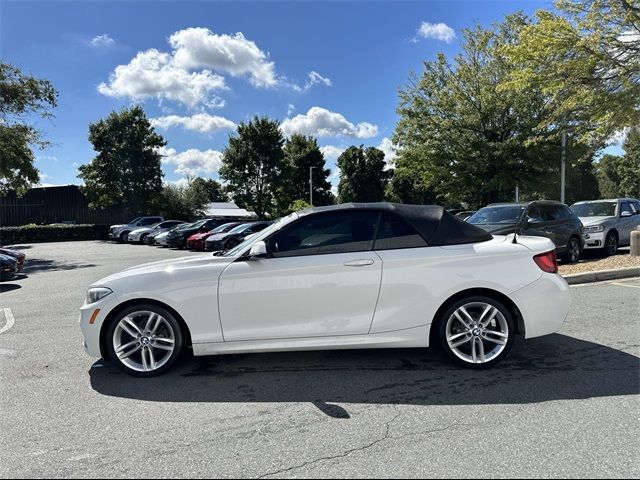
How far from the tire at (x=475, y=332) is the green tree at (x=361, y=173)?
180 ft

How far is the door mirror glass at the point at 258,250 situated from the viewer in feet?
13.6

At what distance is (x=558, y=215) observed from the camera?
11.2m

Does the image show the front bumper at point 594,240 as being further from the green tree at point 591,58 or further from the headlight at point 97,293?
the headlight at point 97,293

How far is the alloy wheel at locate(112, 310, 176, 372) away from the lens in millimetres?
4262

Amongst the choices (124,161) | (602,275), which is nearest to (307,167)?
(124,161)

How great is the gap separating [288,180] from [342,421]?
35.6 meters

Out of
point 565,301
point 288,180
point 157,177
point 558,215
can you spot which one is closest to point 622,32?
point 558,215

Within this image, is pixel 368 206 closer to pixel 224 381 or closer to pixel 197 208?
pixel 224 381

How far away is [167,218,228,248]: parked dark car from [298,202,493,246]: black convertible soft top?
826 inches

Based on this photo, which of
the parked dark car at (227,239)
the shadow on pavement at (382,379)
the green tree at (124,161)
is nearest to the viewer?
the shadow on pavement at (382,379)

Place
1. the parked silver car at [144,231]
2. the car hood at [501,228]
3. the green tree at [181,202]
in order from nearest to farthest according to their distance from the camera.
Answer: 1. the car hood at [501,228]
2. the parked silver car at [144,231]
3. the green tree at [181,202]

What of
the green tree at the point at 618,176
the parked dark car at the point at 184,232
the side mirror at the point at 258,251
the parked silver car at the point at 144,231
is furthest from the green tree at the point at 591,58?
the green tree at the point at 618,176

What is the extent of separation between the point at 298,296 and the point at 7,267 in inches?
471

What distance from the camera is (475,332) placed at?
14.1 feet
